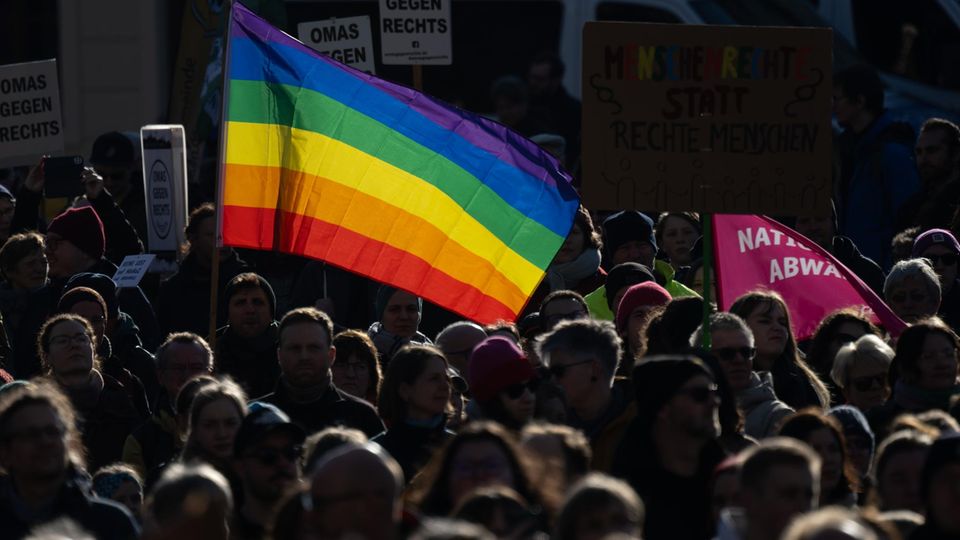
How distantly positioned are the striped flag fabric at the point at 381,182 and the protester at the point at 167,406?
1.85 feet

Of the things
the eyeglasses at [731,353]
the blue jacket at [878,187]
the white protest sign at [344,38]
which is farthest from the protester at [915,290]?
the white protest sign at [344,38]

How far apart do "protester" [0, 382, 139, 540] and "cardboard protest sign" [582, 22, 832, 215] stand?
115 inches

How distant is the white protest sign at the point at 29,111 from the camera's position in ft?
45.6

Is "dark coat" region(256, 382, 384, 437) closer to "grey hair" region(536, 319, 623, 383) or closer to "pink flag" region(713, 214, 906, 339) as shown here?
→ "grey hair" region(536, 319, 623, 383)

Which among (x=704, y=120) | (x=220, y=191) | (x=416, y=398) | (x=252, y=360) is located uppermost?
(x=704, y=120)

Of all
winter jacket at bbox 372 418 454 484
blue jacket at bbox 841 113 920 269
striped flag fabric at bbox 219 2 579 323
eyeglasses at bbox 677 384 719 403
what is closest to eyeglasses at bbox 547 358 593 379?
winter jacket at bbox 372 418 454 484

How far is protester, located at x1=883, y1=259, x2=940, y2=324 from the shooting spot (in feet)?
35.2

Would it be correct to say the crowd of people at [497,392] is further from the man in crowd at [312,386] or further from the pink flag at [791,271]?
the pink flag at [791,271]

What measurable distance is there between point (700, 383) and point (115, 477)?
7.59ft

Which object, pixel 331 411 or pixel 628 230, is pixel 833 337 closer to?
pixel 628 230

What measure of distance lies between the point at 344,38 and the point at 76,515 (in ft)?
24.4

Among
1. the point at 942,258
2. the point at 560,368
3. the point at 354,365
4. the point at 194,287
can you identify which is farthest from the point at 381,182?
the point at 942,258

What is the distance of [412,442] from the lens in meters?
8.55

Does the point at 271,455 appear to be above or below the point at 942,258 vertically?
above
